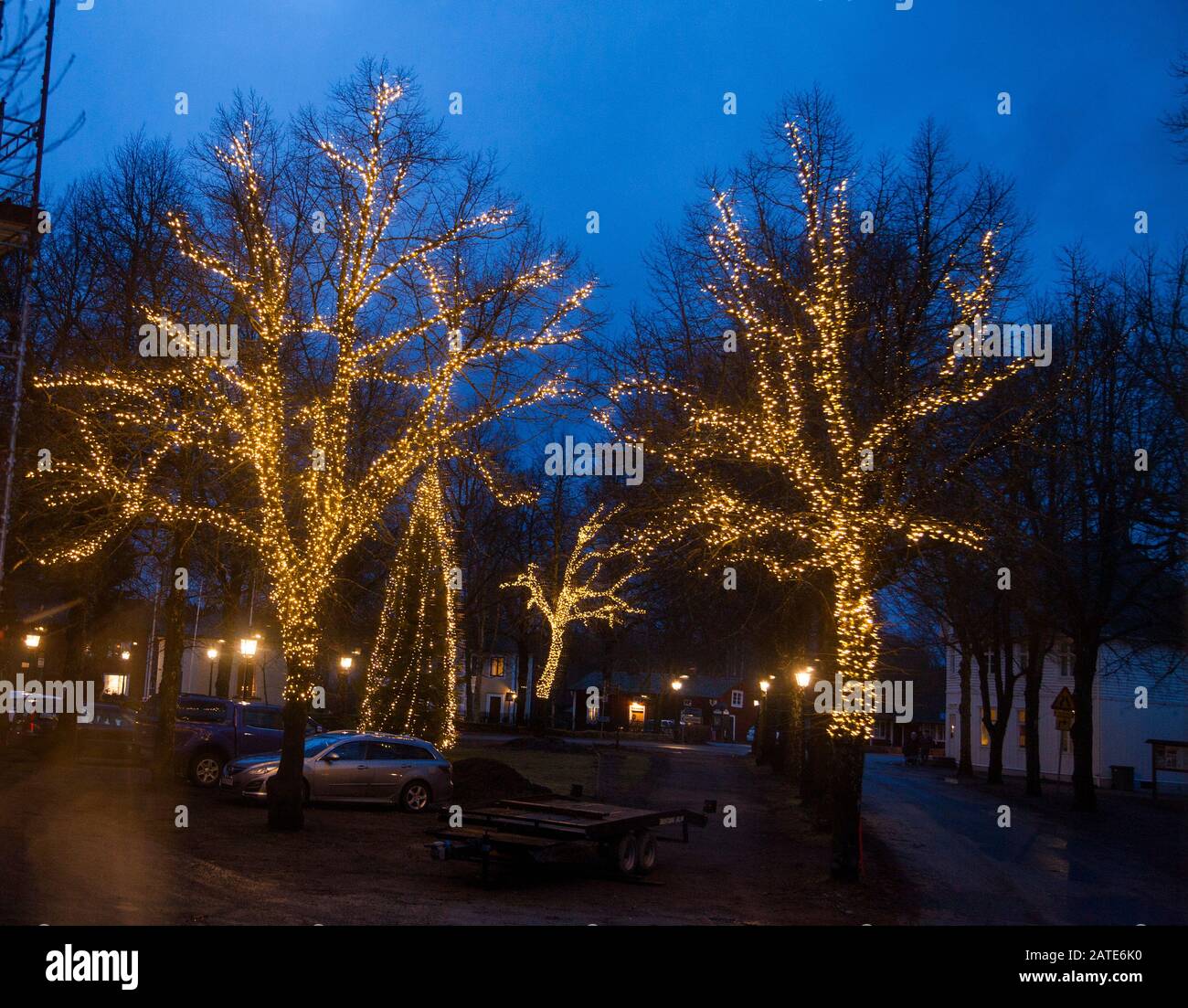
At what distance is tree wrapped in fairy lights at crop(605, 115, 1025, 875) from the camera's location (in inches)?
570

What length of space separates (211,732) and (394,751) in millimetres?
4615

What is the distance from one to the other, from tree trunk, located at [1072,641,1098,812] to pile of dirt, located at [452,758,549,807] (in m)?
15.1

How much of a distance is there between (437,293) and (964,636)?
92.2 feet

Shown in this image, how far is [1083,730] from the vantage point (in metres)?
30.8

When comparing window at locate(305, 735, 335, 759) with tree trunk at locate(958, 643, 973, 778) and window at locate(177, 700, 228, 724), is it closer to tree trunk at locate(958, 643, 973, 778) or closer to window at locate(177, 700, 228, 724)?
window at locate(177, 700, 228, 724)

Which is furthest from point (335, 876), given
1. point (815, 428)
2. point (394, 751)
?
point (815, 428)

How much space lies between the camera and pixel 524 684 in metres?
72.4

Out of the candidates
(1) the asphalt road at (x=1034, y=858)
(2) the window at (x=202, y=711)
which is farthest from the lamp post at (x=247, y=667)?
(1) the asphalt road at (x=1034, y=858)

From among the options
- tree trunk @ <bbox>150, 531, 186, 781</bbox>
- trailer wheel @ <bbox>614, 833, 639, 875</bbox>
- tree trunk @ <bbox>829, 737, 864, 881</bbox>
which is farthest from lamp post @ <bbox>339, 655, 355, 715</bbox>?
tree trunk @ <bbox>829, 737, 864, 881</bbox>

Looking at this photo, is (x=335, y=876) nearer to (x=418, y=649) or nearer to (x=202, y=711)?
(x=202, y=711)

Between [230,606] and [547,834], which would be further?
[230,606]

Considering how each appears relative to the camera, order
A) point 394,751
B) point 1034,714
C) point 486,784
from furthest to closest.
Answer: point 1034,714
point 486,784
point 394,751
